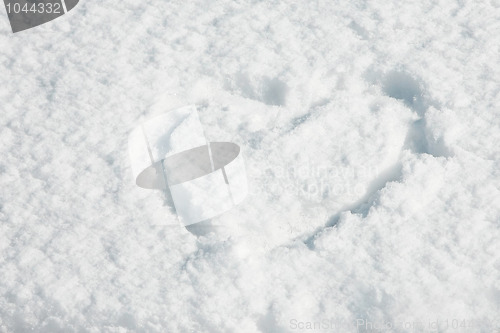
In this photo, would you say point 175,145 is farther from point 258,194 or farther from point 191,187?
point 258,194

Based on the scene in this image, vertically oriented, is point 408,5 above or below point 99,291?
above

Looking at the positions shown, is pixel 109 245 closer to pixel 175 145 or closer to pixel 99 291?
pixel 99 291

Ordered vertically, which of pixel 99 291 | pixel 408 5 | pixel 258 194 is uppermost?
pixel 408 5

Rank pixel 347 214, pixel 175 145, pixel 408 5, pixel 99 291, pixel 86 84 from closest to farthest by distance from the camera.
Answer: pixel 99 291
pixel 347 214
pixel 175 145
pixel 86 84
pixel 408 5

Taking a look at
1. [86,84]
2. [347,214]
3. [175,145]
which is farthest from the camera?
A: [86,84]

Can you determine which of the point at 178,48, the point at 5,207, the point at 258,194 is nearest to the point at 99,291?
the point at 5,207

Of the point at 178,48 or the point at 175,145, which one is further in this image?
the point at 178,48
